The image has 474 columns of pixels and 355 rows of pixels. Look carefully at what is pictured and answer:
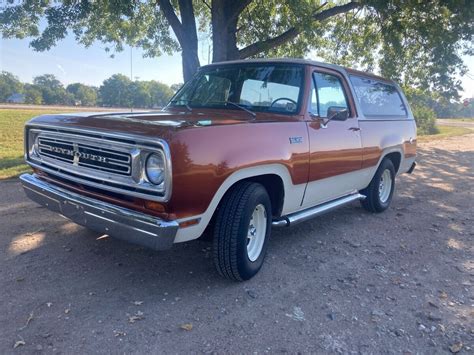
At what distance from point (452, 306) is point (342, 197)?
1898mm

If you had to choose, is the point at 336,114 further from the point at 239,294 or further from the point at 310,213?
the point at 239,294

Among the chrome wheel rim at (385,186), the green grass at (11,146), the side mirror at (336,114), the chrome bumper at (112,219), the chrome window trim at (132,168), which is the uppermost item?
the side mirror at (336,114)

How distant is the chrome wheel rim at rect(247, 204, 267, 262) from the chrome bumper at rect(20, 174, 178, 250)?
1.07 meters

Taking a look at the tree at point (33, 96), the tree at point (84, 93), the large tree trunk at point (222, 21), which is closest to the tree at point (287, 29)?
the large tree trunk at point (222, 21)

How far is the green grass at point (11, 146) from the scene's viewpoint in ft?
26.1

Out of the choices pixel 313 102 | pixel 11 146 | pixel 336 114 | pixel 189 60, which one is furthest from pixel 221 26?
pixel 11 146

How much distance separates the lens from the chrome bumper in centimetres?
269

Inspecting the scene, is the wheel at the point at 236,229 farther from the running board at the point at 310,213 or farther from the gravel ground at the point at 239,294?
the running board at the point at 310,213

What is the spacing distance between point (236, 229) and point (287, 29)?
911cm

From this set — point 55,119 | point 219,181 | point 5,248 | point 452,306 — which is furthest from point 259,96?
point 5,248

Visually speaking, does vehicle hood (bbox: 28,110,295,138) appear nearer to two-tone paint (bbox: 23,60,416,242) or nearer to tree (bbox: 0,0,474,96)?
two-tone paint (bbox: 23,60,416,242)

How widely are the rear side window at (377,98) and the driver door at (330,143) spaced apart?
0.41 meters

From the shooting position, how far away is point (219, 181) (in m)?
2.95

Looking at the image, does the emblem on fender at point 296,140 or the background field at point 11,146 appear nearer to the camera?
the emblem on fender at point 296,140
